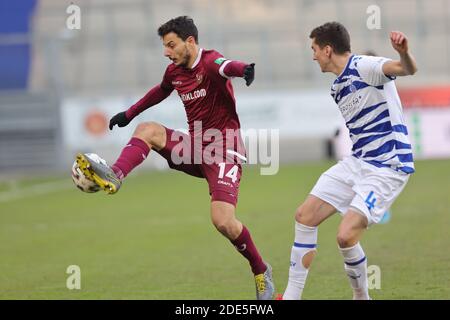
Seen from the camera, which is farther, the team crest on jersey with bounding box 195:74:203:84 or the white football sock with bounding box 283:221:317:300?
the team crest on jersey with bounding box 195:74:203:84

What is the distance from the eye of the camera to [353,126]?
24.1ft

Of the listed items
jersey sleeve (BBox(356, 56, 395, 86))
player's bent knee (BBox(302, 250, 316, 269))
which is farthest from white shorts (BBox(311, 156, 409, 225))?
jersey sleeve (BBox(356, 56, 395, 86))

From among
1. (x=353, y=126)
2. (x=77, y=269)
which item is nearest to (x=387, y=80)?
(x=353, y=126)

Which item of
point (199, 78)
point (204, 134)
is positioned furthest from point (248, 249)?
point (199, 78)

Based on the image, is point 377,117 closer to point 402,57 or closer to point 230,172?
point 402,57

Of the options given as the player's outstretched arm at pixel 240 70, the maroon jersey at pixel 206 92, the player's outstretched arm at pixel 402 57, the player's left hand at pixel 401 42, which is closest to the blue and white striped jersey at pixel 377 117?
the player's outstretched arm at pixel 402 57

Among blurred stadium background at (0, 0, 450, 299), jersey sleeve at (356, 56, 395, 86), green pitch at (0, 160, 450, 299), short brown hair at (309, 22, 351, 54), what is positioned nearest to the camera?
jersey sleeve at (356, 56, 395, 86)

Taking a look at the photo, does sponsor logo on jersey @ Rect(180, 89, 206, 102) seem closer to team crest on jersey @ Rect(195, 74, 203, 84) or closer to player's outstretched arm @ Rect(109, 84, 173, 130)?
team crest on jersey @ Rect(195, 74, 203, 84)

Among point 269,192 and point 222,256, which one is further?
point 269,192

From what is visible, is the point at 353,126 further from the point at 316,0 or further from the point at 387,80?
the point at 316,0

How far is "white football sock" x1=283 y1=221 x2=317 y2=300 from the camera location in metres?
7.43

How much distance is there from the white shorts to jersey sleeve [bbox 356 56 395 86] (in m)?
0.68

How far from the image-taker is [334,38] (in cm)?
731
